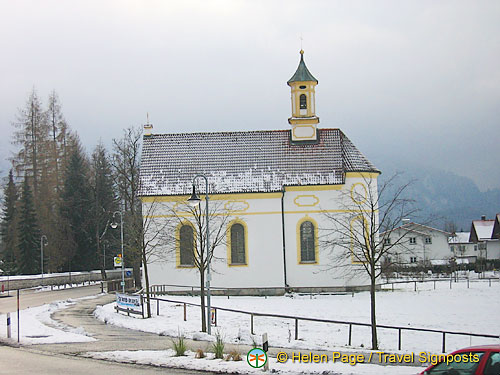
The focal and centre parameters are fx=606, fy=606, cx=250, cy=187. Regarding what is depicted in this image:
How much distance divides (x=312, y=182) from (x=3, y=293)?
2377 centimetres

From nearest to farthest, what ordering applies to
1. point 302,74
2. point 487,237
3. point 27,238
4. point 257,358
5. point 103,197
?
point 257,358, point 302,74, point 27,238, point 103,197, point 487,237

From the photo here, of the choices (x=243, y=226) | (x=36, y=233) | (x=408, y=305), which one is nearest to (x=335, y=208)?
(x=243, y=226)

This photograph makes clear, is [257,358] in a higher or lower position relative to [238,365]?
higher

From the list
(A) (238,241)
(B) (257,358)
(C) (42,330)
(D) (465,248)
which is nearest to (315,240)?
(A) (238,241)

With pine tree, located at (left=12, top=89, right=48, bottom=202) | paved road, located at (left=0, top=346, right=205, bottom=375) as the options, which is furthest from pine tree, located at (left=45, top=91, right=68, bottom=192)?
paved road, located at (left=0, top=346, right=205, bottom=375)

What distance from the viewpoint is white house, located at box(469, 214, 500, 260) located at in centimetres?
8262

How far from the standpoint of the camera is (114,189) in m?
64.4

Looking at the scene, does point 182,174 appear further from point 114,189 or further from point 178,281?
point 114,189

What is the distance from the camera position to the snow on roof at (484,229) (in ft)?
284

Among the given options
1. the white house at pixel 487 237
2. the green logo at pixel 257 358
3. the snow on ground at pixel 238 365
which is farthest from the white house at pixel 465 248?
the green logo at pixel 257 358

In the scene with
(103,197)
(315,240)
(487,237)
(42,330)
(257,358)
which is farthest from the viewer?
(487,237)

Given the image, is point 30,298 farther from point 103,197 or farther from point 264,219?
point 103,197

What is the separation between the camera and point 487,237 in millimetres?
86250

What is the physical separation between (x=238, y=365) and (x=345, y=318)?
13.4 m
